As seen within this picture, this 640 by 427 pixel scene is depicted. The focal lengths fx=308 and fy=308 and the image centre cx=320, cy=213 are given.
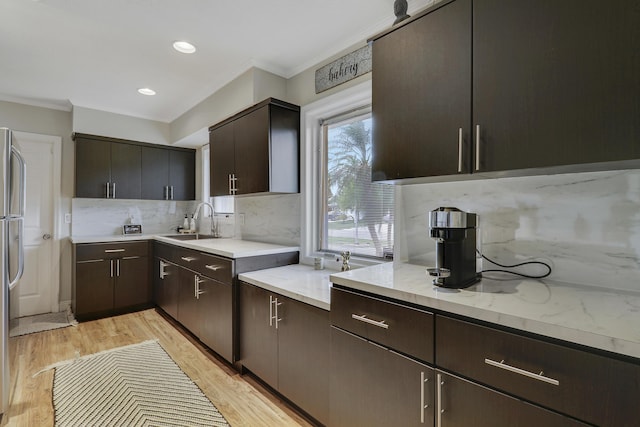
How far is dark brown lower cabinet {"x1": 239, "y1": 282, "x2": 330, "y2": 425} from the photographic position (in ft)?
5.53

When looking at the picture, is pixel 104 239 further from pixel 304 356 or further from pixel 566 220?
pixel 566 220

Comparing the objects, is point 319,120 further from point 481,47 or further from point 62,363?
point 62,363

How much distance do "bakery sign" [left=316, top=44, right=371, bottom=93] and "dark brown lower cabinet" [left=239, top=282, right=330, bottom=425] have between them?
5.40 feet

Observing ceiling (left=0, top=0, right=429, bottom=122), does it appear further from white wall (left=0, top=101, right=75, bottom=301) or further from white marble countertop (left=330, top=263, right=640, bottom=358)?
white marble countertop (left=330, top=263, right=640, bottom=358)

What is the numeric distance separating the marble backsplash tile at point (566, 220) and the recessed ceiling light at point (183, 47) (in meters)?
2.21

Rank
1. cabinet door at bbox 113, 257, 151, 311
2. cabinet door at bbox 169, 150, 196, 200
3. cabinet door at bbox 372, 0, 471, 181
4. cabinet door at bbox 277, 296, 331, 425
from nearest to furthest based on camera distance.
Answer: cabinet door at bbox 372, 0, 471, 181 < cabinet door at bbox 277, 296, 331, 425 < cabinet door at bbox 113, 257, 151, 311 < cabinet door at bbox 169, 150, 196, 200

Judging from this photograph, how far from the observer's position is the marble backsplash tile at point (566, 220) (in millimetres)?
1212

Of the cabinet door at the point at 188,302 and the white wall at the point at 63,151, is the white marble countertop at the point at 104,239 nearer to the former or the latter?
the white wall at the point at 63,151

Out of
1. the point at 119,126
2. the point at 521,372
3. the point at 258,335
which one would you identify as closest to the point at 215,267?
the point at 258,335

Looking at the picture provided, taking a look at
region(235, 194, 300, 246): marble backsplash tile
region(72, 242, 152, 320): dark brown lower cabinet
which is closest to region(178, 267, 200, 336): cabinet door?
region(235, 194, 300, 246): marble backsplash tile

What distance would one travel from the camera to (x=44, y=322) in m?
3.53

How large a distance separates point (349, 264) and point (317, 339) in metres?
0.72

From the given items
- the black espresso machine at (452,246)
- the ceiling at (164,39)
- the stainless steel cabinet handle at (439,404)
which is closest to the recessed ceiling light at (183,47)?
the ceiling at (164,39)

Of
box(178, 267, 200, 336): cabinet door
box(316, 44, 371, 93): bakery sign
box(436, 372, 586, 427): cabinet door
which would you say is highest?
box(316, 44, 371, 93): bakery sign
